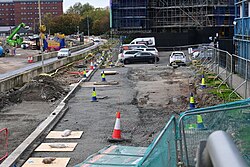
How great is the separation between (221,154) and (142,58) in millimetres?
44415

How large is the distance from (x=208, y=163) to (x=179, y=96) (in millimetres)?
18045

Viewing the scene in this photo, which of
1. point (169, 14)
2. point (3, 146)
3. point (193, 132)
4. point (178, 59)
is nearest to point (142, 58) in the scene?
point (178, 59)

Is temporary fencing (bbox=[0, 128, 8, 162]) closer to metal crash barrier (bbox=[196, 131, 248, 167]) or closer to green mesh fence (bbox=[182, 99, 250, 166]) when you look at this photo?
green mesh fence (bbox=[182, 99, 250, 166])

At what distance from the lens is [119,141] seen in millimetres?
11445

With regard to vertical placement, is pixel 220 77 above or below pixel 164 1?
below

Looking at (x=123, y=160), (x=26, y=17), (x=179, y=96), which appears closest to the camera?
(x=123, y=160)

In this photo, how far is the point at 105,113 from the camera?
15.9 metres

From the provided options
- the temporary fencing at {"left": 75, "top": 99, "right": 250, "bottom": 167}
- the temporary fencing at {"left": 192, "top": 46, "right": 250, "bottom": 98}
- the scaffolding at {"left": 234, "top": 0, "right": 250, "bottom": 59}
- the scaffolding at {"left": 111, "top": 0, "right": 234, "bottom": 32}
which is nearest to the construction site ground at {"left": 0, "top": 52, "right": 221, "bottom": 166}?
the temporary fencing at {"left": 192, "top": 46, "right": 250, "bottom": 98}

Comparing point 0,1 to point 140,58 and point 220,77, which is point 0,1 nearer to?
point 140,58

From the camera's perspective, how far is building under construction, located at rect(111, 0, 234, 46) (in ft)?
263

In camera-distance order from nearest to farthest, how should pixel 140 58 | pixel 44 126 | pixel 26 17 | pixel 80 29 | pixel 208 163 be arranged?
pixel 208 163 < pixel 44 126 < pixel 140 58 < pixel 80 29 < pixel 26 17

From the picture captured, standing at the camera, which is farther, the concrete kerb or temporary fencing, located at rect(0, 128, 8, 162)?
temporary fencing, located at rect(0, 128, 8, 162)

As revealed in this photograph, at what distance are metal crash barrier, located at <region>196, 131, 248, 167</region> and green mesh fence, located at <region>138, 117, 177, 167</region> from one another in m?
3.62

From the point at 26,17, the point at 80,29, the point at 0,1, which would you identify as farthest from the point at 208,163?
the point at 0,1
